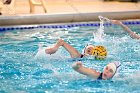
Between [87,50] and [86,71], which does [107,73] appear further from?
[87,50]

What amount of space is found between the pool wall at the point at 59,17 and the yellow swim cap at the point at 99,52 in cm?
334

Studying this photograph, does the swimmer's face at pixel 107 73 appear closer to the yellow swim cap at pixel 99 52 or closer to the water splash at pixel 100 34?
the yellow swim cap at pixel 99 52

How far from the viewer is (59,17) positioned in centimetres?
915

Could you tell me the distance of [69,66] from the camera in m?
5.82

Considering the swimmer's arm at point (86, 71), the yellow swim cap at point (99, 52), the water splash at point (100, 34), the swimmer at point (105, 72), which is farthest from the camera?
the water splash at point (100, 34)

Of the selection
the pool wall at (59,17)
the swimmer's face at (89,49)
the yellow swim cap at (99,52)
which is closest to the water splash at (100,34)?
the pool wall at (59,17)

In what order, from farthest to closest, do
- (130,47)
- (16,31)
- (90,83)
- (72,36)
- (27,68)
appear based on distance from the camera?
(16,31) < (72,36) < (130,47) < (27,68) < (90,83)

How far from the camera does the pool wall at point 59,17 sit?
8.92 metres

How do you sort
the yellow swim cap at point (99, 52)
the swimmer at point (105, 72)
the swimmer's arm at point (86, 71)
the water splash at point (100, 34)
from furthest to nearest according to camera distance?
the water splash at point (100, 34), the yellow swim cap at point (99, 52), the swimmer at point (105, 72), the swimmer's arm at point (86, 71)

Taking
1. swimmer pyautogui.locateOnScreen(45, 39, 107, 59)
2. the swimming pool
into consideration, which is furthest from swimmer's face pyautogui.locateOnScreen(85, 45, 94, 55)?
the swimming pool

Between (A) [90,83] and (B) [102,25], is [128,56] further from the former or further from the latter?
(B) [102,25]

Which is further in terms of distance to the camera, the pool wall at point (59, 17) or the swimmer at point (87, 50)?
the pool wall at point (59, 17)

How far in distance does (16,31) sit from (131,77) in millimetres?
4382

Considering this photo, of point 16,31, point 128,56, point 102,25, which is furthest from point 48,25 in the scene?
point 128,56
